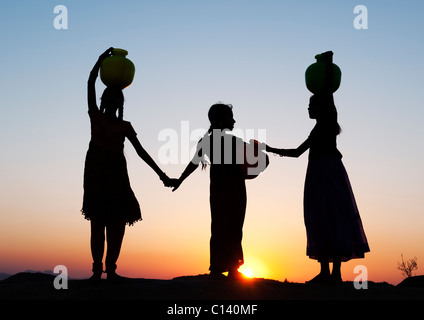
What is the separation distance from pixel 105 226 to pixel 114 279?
31.3 inches

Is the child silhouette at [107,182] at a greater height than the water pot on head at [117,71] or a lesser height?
lesser

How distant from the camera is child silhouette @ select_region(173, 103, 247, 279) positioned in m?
8.29

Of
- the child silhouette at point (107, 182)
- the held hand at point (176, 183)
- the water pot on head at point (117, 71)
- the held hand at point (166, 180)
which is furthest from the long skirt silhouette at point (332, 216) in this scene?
the water pot on head at point (117, 71)

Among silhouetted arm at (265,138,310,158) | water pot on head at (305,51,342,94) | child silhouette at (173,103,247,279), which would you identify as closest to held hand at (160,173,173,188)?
child silhouette at (173,103,247,279)

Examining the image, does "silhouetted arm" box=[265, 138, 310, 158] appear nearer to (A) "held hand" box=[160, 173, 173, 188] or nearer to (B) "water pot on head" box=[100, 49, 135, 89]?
(A) "held hand" box=[160, 173, 173, 188]

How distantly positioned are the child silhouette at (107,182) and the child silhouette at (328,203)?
271 centimetres

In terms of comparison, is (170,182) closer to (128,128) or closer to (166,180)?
(166,180)

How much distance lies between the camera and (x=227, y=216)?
27.3 feet

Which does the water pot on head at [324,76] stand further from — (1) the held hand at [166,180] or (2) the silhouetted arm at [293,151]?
(1) the held hand at [166,180]

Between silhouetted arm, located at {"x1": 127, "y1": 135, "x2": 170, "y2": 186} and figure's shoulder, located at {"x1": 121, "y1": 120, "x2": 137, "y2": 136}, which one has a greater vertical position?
figure's shoulder, located at {"x1": 121, "y1": 120, "x2": 137, "y2": 136}

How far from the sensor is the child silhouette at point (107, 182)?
7898mm

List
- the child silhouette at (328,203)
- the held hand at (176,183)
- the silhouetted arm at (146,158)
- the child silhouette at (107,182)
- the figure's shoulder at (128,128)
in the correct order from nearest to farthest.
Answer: the child silhouette at (107,182) < the child silhouette at (328,203) < the figure's shoulder at (128,128) < the silhouetted arm at (146,158) < the held hand at (176,183)
